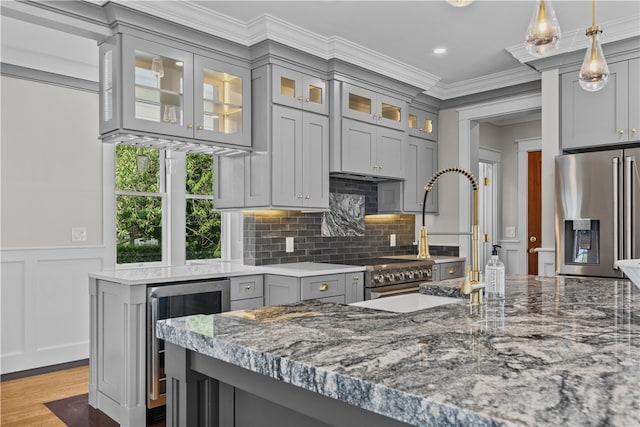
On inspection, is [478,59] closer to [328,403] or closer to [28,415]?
[328,403]

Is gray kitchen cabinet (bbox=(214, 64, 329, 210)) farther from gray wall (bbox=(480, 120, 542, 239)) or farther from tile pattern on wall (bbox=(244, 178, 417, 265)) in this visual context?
gray wall (bbox=(480, 120, 542, 239))

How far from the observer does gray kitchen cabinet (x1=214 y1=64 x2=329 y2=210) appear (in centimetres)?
380

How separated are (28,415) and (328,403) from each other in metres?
3.03

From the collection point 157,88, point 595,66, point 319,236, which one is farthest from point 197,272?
point 595,66

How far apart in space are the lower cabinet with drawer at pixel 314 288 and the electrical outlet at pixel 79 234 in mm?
1933

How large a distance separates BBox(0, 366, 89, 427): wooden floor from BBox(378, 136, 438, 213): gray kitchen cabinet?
3.15m

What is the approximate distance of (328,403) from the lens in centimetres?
106

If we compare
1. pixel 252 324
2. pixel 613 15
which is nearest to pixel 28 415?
pixel 252 324

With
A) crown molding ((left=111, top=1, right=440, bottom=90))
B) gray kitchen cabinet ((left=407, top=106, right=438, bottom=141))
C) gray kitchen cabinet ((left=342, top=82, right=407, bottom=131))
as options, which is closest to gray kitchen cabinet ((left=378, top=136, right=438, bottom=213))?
gray kitchen cabinet ((left=407, top=106, right=438, bottom=141))

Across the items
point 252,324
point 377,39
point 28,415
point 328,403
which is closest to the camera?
point 328,403

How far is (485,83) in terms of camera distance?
16.5ft

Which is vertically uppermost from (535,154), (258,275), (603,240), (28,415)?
(535,154)

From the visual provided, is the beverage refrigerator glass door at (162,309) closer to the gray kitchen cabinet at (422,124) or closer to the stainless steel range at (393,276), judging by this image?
the stainless steel range at (393,276)

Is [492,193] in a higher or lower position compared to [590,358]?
higher
